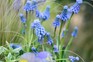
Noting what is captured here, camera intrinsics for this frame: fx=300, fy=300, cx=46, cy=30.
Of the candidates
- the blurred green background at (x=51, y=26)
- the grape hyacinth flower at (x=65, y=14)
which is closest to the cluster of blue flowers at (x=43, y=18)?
the grape hyacinth flower at (x=65, y=14)

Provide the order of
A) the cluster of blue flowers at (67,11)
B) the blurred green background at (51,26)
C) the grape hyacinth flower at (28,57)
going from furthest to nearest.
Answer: the blurred green background at (51,26), the cluster of blue flowers at (67,11), the grape hyacinth flower at (28,57)

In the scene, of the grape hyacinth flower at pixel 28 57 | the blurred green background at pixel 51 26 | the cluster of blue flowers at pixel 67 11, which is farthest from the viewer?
the blurred green background at pixel 51 26

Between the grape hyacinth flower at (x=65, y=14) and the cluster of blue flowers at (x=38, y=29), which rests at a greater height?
the grape hyacinth flower at (x=65, y=14)

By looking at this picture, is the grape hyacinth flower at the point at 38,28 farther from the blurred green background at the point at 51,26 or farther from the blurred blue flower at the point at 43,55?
the blurred green background at the point at 51,26

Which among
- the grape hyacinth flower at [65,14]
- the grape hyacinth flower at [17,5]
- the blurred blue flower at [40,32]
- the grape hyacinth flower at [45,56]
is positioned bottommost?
the grape hyacinth flower at [45,56]

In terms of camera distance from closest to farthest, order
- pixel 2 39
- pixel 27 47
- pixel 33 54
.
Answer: pixel 33 54, pixel 27 47, pixel 2 39

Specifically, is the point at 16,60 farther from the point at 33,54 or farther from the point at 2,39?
the point at 2,39

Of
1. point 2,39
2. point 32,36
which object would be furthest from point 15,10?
point 32,36

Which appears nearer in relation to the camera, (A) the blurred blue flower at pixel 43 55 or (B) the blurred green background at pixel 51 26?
(A) the blurred blue flower at pixel 43 55

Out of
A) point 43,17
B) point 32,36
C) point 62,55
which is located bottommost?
point 62,55

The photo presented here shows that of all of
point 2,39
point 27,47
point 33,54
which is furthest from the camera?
point 2,39

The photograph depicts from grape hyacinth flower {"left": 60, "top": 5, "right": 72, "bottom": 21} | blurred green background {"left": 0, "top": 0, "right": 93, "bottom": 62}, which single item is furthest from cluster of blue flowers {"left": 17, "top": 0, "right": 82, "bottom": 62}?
blurred green background {"left": 0, "top": 0, "right": 93, "bottom": 62}
